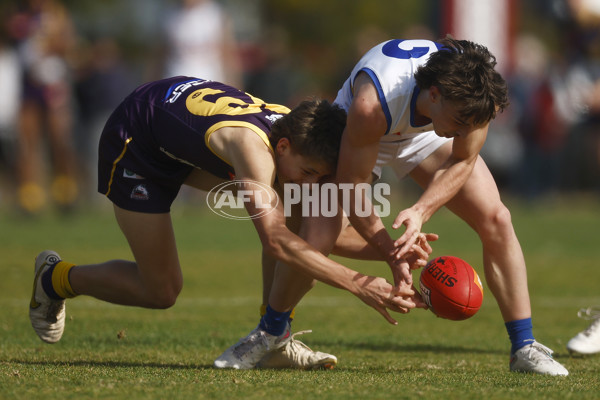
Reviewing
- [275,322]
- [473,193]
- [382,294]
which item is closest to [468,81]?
[473,193]

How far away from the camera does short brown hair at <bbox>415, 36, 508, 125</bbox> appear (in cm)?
454

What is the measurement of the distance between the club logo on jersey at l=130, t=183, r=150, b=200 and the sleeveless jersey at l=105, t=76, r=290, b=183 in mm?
74

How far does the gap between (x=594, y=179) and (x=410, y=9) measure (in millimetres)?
15716

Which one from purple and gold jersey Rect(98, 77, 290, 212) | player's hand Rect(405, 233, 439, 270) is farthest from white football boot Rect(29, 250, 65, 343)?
player's hand Rect(405, 233, 439, 270)

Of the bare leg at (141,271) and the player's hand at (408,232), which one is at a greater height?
the player's hand at (408,232)

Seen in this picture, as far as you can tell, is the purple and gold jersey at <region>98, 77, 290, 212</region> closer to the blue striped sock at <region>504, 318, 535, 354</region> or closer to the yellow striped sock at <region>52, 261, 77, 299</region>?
the yellow striped sock at <region>52, 261, 77, 299</region>

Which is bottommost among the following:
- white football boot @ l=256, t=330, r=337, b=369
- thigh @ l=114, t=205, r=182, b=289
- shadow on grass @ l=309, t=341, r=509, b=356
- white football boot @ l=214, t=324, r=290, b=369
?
shadow on grass @ l=309, t=341, r=509, b=356

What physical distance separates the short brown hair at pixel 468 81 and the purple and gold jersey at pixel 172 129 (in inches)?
36.4

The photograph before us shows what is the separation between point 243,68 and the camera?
23984mm

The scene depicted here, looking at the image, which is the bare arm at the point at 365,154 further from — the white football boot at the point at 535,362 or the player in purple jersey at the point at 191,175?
the white football boot at the point at 535,362

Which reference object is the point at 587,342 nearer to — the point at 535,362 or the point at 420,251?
the point at 535,362

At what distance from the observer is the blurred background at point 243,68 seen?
12484mm

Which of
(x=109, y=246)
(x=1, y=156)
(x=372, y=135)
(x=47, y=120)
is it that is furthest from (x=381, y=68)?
(x=1, y=156)

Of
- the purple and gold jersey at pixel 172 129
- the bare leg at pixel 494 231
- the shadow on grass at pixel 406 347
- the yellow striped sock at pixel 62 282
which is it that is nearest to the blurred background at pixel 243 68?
the shadow on grass at pixel 406 347
